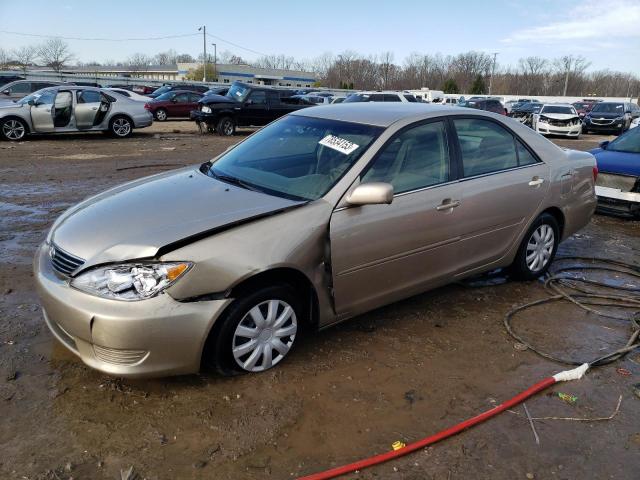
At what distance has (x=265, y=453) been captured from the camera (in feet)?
8.63

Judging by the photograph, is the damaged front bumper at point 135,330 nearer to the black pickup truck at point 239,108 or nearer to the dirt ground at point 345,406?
the dirt ground at point 345,406

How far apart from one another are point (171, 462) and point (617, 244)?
617 cm

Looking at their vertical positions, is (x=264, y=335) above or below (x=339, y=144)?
below

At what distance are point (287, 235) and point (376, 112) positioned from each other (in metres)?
1.51

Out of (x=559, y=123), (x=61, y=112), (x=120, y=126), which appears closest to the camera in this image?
(x=61, y=112)

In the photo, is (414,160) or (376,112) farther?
(376,112)

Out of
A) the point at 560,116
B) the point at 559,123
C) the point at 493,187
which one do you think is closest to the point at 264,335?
the point at 493,187

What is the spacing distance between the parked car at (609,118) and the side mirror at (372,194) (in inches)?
1025

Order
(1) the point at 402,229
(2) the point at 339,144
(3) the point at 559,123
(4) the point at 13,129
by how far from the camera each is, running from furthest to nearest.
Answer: (3) the point at 559,123 → (4) the point at 13,129 → (2) the point at 339,144 → (1) the point at 402,229

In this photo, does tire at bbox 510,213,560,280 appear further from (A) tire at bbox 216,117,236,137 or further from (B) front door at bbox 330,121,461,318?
(A) tire at bbox 216,117,236,137

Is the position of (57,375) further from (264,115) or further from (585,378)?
(264,115)

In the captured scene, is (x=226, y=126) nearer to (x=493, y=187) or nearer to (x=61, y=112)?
(x=61, y=112)

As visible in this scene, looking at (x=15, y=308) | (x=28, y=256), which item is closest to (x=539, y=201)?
(x=15, y=308)

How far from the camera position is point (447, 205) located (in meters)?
3.91
